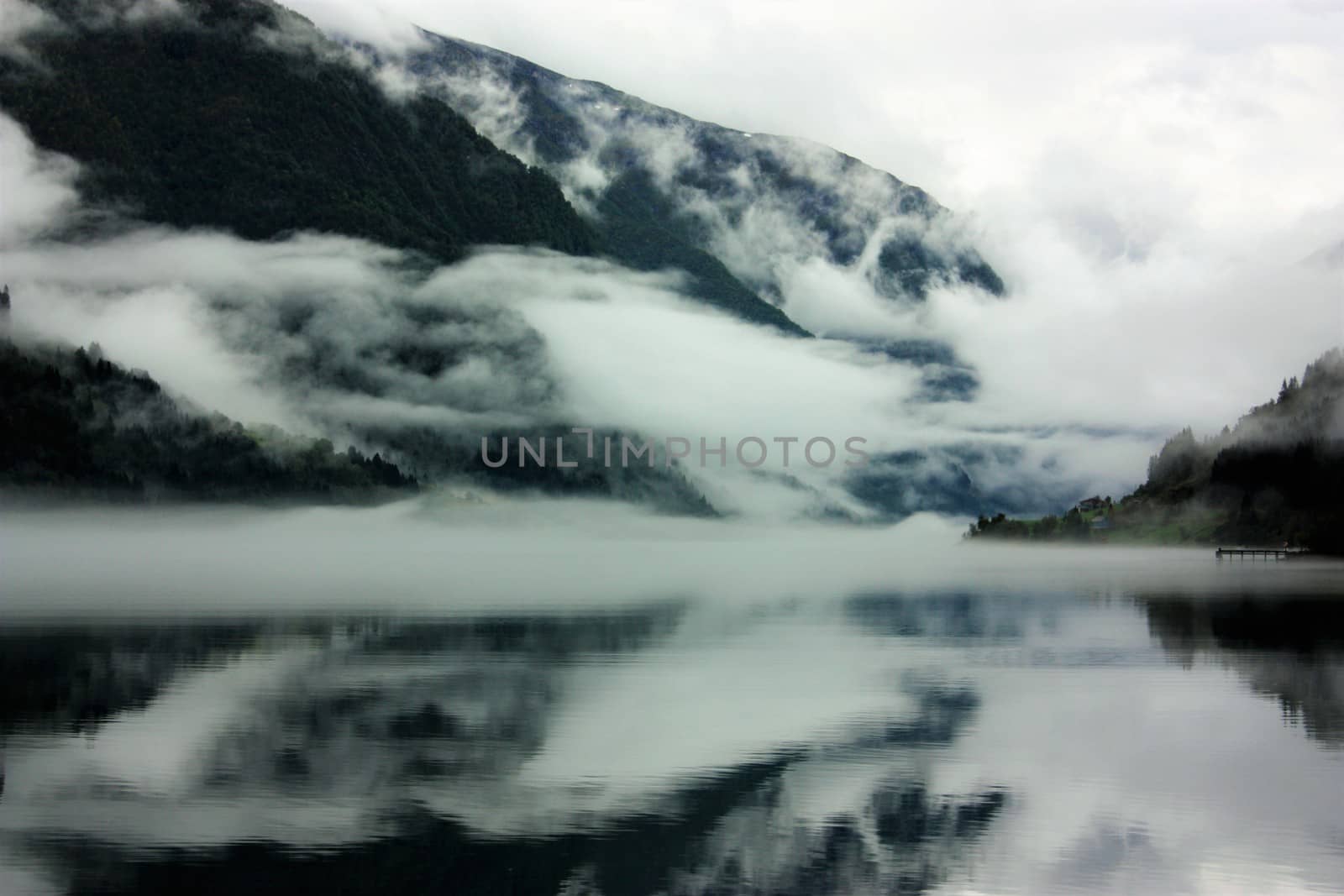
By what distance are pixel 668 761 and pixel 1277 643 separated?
162 feet

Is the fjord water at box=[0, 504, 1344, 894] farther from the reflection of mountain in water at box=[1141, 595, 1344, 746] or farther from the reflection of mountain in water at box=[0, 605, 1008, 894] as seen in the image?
the reflection of mountain in water at box=[1141, 595, 1344, 746]

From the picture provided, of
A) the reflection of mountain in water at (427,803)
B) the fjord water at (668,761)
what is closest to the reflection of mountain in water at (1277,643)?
the fjord water at (668,761)

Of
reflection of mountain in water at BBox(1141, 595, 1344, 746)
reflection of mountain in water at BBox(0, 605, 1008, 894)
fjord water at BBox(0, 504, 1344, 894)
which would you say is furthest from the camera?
reflection of mountain in water at BBox(1141, 595, 1344, 746)

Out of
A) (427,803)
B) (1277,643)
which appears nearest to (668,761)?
(427,803)

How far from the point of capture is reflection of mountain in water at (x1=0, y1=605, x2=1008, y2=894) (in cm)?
3541

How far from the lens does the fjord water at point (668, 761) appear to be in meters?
35.9

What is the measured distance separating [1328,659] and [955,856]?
45.6 metres

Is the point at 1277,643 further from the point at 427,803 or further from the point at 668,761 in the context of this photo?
the point at 427,803

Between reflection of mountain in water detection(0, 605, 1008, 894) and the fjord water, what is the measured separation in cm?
13

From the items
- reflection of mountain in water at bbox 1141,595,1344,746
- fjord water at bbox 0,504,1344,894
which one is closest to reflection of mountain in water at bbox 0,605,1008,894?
fjord water at bbox 0,504,1344,894

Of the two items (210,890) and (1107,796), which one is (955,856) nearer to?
(1107,796)

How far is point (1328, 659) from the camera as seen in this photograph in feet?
246

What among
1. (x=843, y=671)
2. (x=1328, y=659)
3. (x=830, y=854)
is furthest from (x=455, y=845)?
(x=1328, y=659)

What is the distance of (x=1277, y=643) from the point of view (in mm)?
84438
